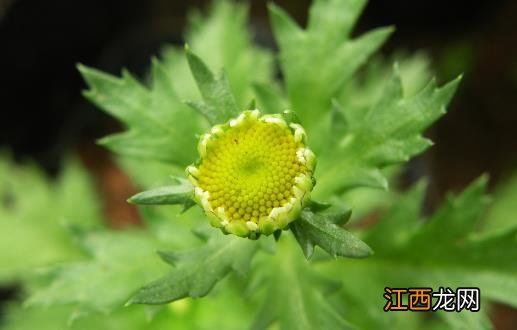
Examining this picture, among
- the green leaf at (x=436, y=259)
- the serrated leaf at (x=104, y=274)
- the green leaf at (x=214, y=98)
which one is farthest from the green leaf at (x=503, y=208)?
the green leaf at (x=214, y=98)

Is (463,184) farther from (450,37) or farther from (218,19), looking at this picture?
(218,19)

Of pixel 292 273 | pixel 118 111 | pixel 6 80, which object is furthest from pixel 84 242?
pixel 6 80

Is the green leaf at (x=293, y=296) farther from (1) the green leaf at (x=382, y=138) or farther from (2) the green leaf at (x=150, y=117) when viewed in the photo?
(2) the green leaf at (x=150, y=117)

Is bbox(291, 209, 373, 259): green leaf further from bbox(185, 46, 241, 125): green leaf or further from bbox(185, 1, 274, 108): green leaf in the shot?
bbox(185, 1, 274, 108): green leaf

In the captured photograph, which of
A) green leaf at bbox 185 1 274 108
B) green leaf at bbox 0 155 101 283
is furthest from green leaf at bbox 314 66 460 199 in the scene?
green leaf at bbox 0 155 101 283

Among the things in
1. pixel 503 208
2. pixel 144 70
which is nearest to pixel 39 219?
pixel 144 70

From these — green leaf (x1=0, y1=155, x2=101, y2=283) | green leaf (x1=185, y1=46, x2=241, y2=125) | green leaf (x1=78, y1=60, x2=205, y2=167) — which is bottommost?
green leaf (x1=185, y1=46, x2=241, y2=125)
